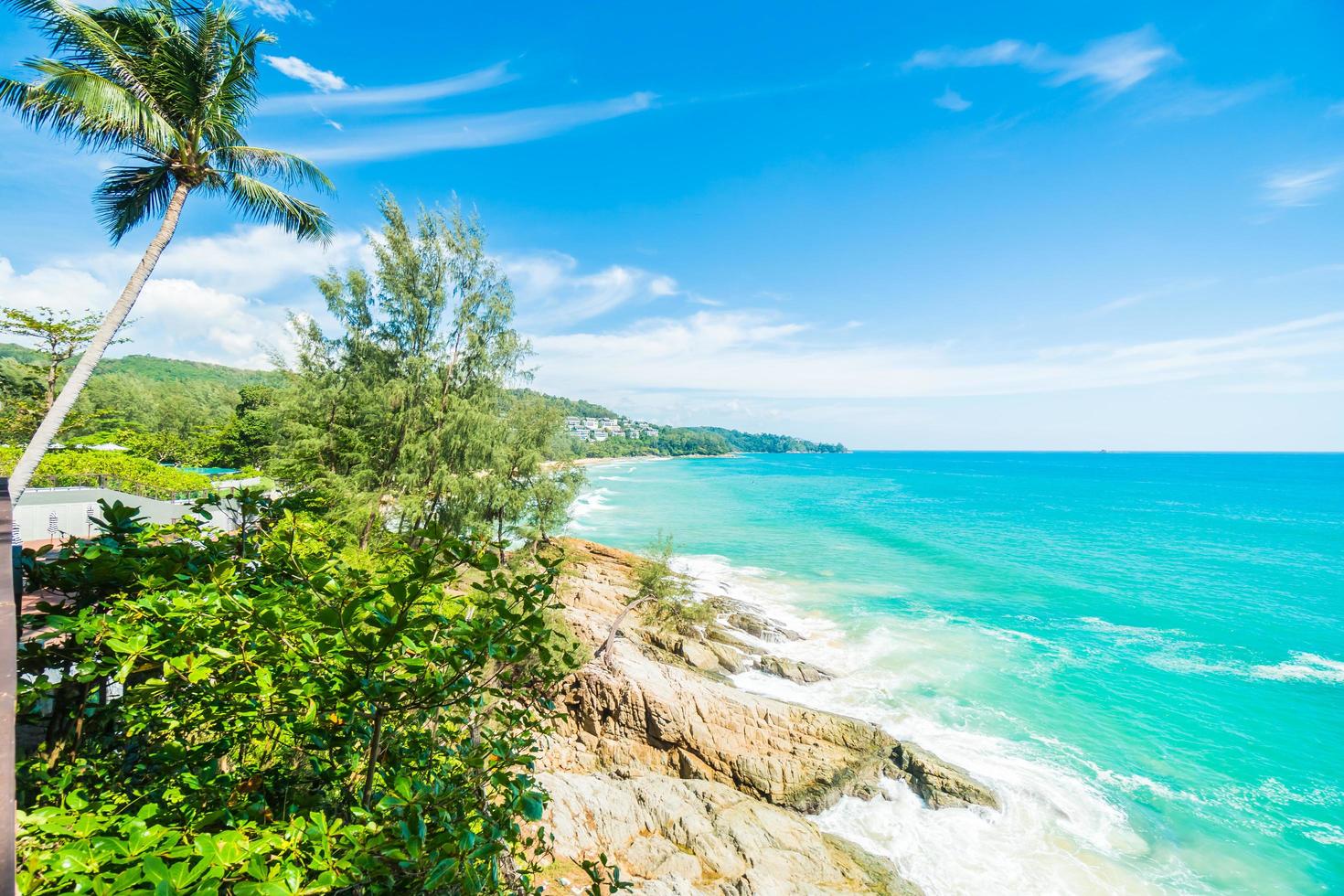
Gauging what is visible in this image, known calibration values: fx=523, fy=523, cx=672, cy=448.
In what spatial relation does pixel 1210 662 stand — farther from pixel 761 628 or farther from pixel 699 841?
pixel 699 841

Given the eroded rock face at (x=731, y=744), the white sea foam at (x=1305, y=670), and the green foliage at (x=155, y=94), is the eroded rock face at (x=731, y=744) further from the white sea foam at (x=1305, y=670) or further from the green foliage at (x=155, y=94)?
the white sea foam at (x=1305, y=670)

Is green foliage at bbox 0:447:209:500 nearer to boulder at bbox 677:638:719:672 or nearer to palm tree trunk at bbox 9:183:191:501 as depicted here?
palm tree trunk at bbox 9:183:191:501

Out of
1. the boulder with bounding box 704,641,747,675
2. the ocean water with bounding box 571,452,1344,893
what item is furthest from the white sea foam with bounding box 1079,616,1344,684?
the boulder with bounding box 704,641,747,675

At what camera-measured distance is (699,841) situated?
8.91 meters

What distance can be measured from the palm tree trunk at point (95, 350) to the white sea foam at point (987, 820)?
52.5ft

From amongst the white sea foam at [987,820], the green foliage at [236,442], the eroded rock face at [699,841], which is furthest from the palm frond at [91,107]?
the green foliage at [236,442]

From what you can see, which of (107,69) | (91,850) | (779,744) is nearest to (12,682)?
(91,850)

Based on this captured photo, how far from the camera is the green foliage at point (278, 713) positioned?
1730 mm

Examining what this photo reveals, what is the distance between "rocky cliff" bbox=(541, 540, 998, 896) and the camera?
8484mm

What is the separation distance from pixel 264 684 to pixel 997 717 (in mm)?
20145

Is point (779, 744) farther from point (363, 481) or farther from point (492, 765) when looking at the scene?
point (363, 481)

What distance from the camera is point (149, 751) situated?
2508 millimetres

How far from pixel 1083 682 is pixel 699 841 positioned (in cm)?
1846

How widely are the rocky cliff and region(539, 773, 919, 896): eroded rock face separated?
2 centimetres
